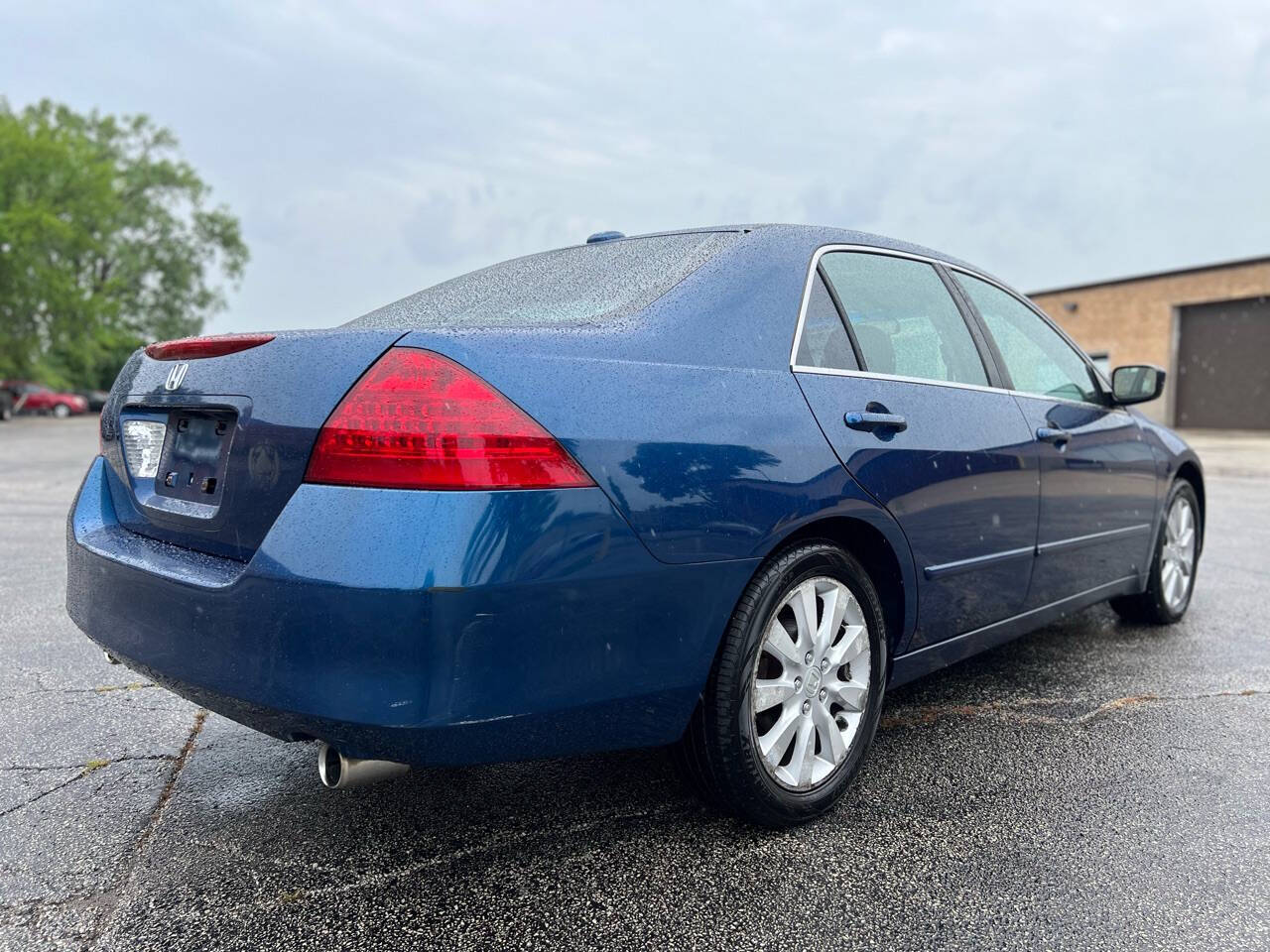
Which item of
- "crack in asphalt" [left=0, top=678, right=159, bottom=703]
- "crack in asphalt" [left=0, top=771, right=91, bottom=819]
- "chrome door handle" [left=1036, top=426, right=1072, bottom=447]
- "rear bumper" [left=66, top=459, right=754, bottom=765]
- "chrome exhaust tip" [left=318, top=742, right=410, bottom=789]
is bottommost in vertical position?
"crack in asphalt" [left=0, top=771, right=91, bottom=819]

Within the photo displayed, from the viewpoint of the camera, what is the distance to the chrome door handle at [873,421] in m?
2.48

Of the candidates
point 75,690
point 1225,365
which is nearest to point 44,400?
point 1225,365

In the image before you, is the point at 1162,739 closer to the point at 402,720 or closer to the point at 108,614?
the point at 402,720

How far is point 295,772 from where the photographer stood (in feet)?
8.95

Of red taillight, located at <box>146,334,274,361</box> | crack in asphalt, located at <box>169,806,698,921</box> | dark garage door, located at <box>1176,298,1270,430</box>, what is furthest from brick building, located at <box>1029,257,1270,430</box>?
red taillight, located at <box>146,334,274,361</box>

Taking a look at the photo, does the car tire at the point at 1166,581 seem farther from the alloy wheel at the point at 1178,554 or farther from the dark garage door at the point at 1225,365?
the dark garage door at the point at 1225,365

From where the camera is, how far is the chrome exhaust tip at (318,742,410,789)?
1.88m

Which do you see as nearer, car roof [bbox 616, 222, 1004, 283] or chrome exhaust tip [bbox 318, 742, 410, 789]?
chrome exhaust tip [bbox 318, 742, 410, 789]

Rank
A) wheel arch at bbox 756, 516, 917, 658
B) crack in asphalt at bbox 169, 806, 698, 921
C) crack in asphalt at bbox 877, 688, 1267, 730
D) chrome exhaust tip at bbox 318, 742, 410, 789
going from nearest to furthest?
Answer: chrome exhaust tip at bbox 318, 742, 410, 789 < crack in asphalt at bbox 169, 806, 698, 921 < wheel arch at bbox 756, 516, 917, 658 < crack in asphalt at bbox 877, 688, 1267, 730

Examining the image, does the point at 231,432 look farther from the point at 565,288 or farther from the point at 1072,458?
the point at 1072,458

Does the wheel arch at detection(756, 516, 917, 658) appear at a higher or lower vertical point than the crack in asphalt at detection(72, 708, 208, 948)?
higher

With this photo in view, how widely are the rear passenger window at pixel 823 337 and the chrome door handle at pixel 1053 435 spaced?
106 centimetres

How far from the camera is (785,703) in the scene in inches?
92.2

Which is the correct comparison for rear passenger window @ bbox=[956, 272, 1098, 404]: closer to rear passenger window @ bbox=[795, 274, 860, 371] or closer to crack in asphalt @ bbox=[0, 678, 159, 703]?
rear passenger window @ bbox=[795, 274, 860, 371]
